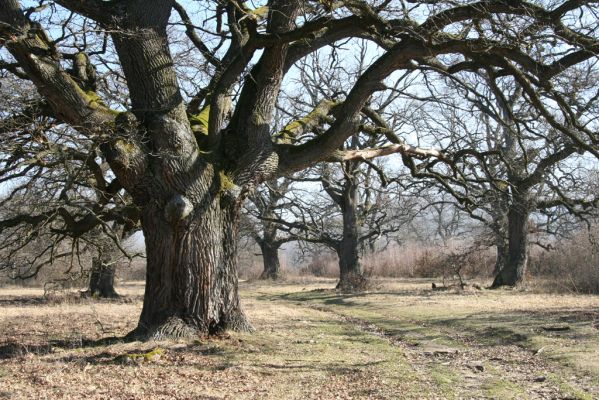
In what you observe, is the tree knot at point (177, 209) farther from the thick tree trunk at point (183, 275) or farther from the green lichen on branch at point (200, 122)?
the green lichen on branch at point (200, 122)

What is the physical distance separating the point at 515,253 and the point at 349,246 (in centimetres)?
747

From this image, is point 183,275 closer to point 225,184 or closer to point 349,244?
point 225,184

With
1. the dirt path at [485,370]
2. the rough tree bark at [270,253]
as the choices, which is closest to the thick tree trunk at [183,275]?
the dirt path at [485,370]

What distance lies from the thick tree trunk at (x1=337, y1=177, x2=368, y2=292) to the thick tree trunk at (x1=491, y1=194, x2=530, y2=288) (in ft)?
19.9

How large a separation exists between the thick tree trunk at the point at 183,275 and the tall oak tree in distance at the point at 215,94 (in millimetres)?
18

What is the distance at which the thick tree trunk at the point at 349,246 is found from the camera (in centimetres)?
2800

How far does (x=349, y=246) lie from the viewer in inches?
1136

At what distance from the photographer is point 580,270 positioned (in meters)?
23.2

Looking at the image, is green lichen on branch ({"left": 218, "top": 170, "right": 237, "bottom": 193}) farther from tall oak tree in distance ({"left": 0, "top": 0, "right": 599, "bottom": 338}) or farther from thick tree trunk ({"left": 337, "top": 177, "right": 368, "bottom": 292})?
thick tree trunk ({"left": 337, "top": 177, "right": 368, "bottom": 292})

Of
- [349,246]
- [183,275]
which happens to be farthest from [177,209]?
[349,246]

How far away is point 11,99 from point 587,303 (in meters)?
15.7

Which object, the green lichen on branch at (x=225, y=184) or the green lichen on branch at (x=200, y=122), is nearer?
the green lichen on branch at (x=225, y=184)

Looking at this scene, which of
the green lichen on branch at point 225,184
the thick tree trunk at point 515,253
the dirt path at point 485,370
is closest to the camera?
the dirt path at point 485,370

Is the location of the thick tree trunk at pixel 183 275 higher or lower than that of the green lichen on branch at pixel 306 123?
lower
